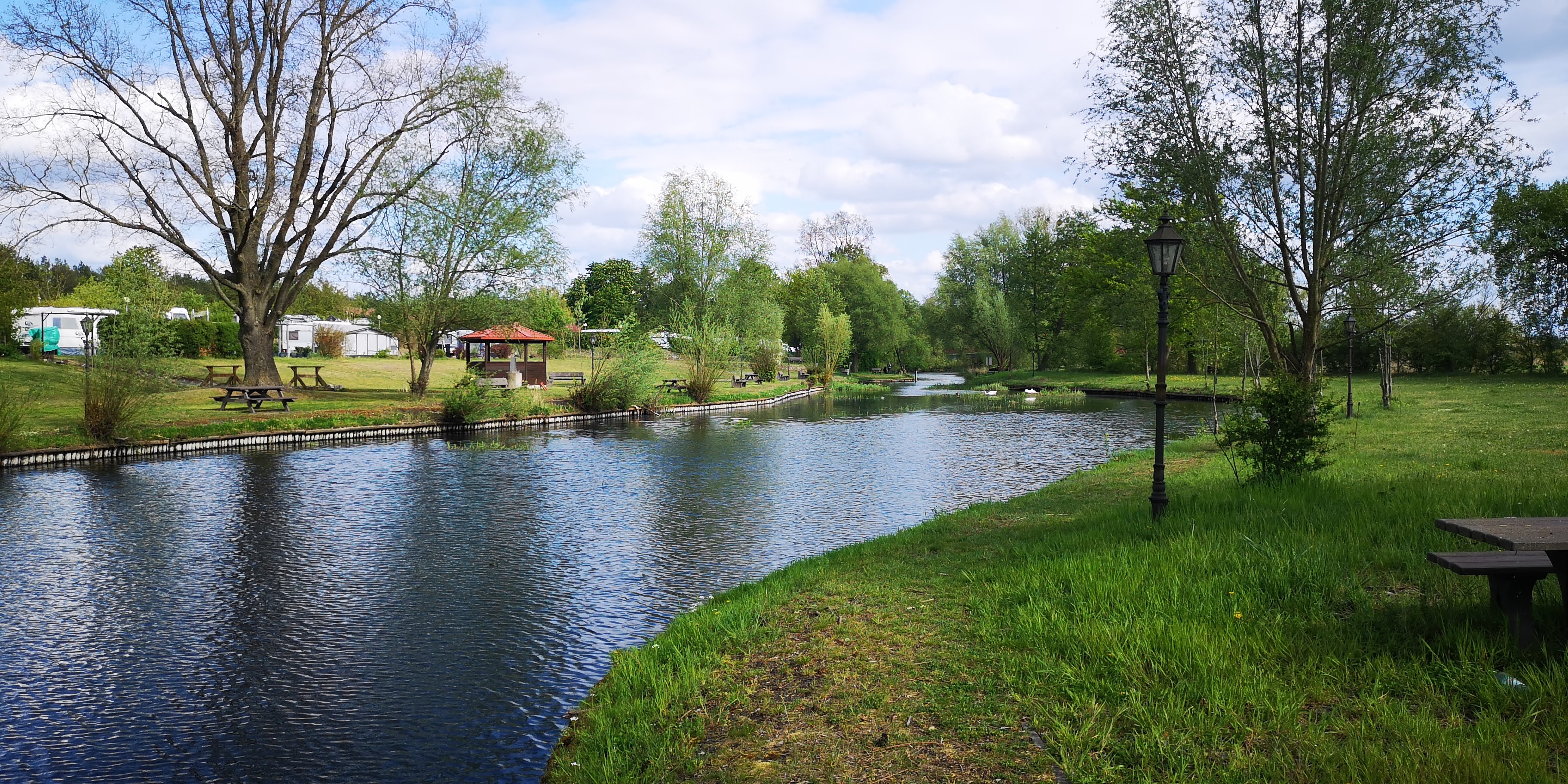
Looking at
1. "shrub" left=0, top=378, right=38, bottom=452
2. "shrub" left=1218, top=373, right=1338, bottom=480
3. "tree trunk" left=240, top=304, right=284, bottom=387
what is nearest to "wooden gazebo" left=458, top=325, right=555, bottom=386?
"tree trunk" left=240, top=304, right=284, bottom=387

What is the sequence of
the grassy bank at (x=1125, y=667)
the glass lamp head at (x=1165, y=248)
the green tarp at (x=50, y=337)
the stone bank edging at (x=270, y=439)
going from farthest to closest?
the green tarp at (x=50, y=337), the stone bank edging at (x=270, y=439), the glass lamp head at (x=1165, y=248), the grassy bank at (x=1125, y=667)

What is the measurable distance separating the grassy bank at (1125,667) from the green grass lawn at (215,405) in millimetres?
17176

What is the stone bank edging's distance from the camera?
1683 cm

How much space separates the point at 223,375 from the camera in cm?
3778

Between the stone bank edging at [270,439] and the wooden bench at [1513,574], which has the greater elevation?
the wooden bench at [1513,574]

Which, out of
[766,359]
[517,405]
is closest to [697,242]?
[766,359]

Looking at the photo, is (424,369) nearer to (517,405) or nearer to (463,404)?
(517,405)

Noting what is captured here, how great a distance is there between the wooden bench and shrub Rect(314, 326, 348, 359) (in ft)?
206

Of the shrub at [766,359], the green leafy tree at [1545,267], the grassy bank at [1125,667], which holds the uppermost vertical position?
the green leafy tree at [1545,267]

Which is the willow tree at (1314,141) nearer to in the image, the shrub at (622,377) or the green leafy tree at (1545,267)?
the shrub at (622,377)

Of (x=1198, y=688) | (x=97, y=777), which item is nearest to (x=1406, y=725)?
(x=1198, y=688)

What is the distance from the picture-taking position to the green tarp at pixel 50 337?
45188 millimetres

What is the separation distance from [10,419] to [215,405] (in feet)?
29.1

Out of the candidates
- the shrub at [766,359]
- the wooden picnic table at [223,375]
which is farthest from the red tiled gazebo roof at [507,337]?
the shrub at [766,359]
